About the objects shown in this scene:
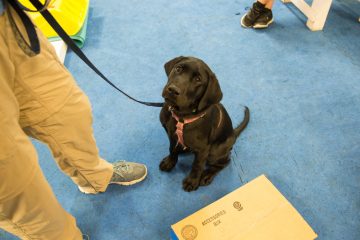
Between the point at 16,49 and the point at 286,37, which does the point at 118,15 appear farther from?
the point at 16,49

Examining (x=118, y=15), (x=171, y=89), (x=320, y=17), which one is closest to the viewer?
(x=171, y=89)

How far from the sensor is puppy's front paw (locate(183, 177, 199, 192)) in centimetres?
176

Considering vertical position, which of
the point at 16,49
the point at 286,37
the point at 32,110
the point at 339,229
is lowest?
the point at 339,229

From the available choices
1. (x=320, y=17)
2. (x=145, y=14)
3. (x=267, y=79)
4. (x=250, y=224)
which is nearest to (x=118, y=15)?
(x=145, y=14)

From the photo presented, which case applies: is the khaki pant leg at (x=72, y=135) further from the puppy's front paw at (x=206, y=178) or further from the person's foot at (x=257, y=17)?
the person's foot at (x=257, y=17)

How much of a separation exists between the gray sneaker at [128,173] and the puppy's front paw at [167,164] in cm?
12

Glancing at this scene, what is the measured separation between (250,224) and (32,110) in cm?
119

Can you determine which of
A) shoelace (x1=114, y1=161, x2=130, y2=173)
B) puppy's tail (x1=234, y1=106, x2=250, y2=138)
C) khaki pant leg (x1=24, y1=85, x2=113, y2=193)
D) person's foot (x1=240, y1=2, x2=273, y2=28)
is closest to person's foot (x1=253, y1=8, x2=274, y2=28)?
person's foot (x1=240, y1=2, x2=273, y2=28)

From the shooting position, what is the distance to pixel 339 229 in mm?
1649

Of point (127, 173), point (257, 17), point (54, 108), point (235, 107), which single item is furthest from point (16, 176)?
point (257, 17)

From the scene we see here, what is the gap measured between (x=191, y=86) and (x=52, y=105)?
0.65 meters

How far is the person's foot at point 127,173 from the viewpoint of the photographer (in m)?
1.75

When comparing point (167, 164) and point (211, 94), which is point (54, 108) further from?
point (167, 164)

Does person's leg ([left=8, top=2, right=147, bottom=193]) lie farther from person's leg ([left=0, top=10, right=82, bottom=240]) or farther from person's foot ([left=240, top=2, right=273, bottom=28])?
person's foot ([left=240, top=2, right=273, bottom=28])
